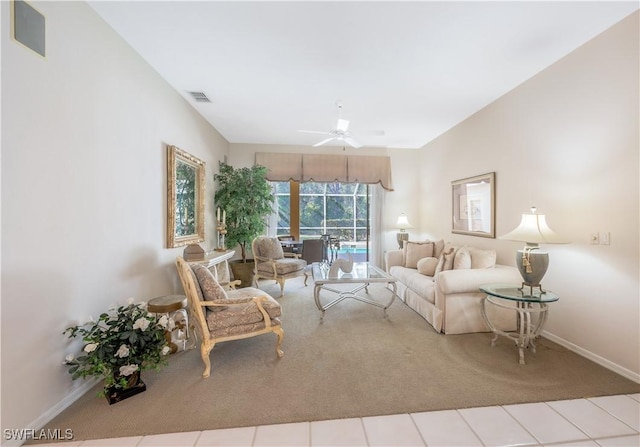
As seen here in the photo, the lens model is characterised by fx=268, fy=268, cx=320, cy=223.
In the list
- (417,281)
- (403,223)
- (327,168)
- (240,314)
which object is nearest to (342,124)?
(417,281)

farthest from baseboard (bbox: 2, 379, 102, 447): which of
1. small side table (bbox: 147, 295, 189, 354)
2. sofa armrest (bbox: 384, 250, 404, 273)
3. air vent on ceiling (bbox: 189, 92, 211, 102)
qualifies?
sofa armrest (bbox: 384, 250, 404, 273)

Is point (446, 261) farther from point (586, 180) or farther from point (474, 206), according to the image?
point (586, 180)

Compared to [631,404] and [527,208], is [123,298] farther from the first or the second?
[527,208]

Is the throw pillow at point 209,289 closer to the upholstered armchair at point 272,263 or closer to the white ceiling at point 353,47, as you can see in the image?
the upholstered armchair at point 272,263

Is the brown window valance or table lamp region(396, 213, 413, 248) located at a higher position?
the brown window valance

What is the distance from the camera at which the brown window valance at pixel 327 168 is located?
5766mm

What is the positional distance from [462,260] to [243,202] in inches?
137

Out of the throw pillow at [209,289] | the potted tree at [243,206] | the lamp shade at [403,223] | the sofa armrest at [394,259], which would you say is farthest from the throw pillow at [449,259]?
the potted tree at [243,206]

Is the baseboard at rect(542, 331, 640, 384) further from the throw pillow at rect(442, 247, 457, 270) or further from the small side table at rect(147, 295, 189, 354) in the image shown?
the small side table at rect(147, 295, 189, 354)

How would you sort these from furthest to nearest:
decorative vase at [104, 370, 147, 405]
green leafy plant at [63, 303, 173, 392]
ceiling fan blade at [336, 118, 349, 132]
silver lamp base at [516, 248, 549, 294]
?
ceiling fan blade at [336, 118, 349, 132]
silver lamp base at [516, 248, 549, 294]
decorative vase at [104, 370, 147, 405]
green leafy plant at [63, 303, 173, 392]

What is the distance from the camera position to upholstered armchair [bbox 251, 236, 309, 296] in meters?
4.52

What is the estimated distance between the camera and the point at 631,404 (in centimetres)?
191

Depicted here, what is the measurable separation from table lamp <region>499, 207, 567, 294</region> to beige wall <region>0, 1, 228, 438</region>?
3.72m

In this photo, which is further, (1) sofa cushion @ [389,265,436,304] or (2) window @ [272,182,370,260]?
(2) window @ [272,182,370,260]
